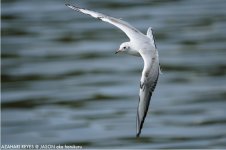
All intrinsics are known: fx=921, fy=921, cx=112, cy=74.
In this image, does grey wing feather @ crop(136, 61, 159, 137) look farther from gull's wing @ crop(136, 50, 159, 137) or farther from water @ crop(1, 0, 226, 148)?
water @ crop(1, 0, 226, 148)

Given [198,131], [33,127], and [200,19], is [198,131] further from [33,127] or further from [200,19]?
[200,19]

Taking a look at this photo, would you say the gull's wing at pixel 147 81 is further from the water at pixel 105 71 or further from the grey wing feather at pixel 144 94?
the water at pixel 105 71

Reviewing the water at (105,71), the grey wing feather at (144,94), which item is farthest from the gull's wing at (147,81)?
the water at (105,71)

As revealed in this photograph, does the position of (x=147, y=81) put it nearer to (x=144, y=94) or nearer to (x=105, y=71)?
(x=144, y=94)

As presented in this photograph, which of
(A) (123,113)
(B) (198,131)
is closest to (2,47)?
(A) (123,113)

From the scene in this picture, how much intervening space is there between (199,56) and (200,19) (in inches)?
121

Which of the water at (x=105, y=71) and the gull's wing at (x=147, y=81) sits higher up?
the water at (x=105, y=71)

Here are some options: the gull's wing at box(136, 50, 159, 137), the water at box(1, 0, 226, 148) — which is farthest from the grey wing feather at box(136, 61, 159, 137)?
the water at box(1, 0, 226, 148)

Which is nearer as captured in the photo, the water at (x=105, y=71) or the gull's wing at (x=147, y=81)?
the gull's wing at (x=147, y=81)

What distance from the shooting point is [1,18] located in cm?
2372

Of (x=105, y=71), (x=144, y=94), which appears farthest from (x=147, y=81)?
(x=105, y=71)

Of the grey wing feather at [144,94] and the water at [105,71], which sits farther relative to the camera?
the water at [105,71]

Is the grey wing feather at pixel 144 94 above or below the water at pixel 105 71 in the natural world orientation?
below

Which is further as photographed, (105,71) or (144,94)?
(105,71)
